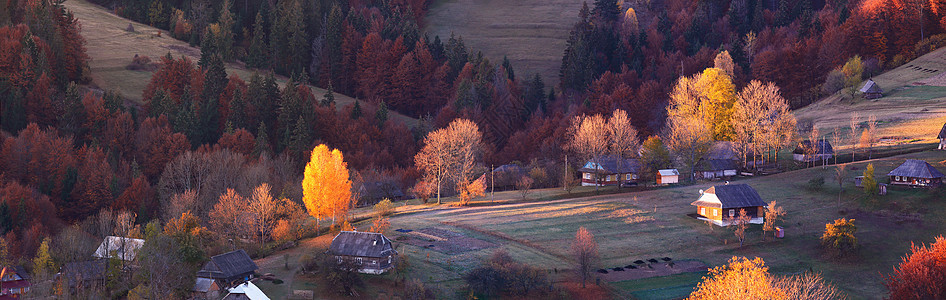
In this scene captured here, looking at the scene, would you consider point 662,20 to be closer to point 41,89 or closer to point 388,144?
point 388,144

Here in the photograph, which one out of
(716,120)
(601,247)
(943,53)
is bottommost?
(601,247)

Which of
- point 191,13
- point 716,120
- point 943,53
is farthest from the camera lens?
point 191,13

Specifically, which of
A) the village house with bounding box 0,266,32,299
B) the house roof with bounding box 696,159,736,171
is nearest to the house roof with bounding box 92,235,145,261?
the village house with bounding box 0,266,32,299

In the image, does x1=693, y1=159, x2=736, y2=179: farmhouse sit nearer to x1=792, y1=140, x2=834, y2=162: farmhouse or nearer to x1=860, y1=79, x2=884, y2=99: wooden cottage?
x1=792, y1=140, x2=834, y2=162: farmhouse

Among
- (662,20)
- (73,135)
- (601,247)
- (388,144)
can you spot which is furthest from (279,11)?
(601,247)

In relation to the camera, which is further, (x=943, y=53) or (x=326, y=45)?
(x=326, y=45)

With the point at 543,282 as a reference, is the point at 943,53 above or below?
above

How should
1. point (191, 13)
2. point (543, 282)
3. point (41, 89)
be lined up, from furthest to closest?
1. point (191, 13)
2. point (41, 89)
3. point (543, 282)
